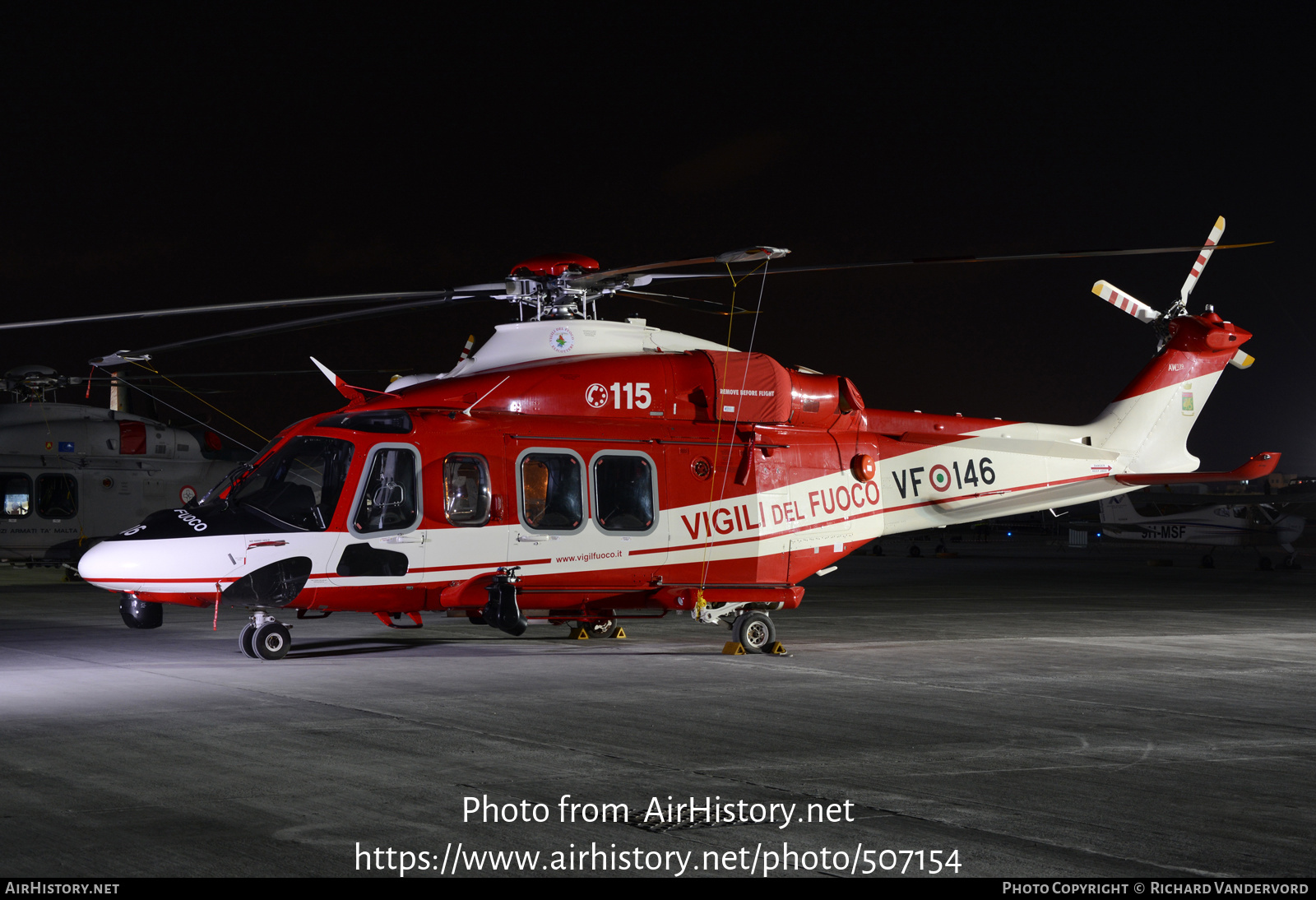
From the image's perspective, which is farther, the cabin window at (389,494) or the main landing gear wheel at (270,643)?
the main landing gear wheel at (270,643)

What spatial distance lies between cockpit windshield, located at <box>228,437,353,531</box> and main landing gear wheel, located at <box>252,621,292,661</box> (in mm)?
1256

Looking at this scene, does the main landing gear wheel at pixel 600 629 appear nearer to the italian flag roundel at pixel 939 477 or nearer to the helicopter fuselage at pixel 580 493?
the helicopter fuselage at pixel 580 493

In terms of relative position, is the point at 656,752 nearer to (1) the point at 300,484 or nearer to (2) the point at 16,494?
(1) the point at 300,484

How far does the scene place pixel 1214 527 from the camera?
3628cm

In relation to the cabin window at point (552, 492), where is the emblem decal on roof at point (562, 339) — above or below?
above

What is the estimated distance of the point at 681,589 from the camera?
13.3m

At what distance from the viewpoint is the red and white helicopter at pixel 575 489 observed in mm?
11656

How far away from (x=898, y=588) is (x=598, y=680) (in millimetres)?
15395

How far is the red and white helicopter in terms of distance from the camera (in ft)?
38.2

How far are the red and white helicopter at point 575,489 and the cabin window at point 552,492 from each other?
21 millimetres

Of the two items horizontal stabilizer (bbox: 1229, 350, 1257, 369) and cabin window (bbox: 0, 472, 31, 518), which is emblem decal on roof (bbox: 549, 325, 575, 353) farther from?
cabin window (bbox: 0, 472, 31, 518)

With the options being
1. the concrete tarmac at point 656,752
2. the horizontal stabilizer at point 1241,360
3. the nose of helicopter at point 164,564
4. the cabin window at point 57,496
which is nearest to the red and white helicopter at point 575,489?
the nose of helicopter at point 164,564

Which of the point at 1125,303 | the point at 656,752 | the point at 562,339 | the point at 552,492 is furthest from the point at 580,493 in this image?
the point at 1125,303
